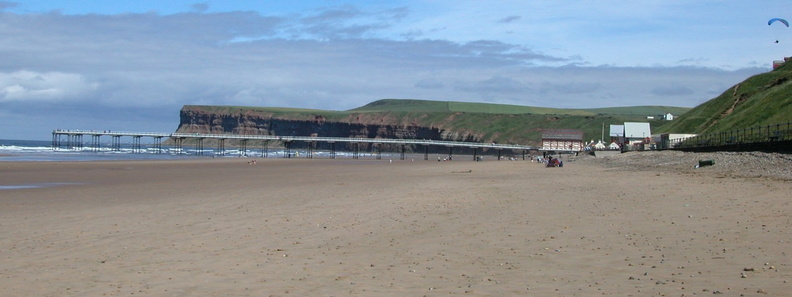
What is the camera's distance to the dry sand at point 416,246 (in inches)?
309

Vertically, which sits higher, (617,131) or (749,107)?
(749,107)

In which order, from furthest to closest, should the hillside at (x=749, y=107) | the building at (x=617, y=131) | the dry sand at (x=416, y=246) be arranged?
the building at (x=617, y=131) < the hillside at (x=749, y=107) < the dry sand at (x=416, y=246)

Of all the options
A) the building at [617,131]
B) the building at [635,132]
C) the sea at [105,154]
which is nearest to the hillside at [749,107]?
the building at [635,132]

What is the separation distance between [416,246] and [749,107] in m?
63.9

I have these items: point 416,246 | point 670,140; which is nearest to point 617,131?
point 670,140

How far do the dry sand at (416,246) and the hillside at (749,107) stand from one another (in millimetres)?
40580

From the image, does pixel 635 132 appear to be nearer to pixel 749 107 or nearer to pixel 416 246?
pixel 749 107

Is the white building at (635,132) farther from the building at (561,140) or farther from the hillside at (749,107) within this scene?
the building at (561,140)

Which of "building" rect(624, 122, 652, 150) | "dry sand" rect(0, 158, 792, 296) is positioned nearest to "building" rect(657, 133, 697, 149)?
"building" rect(624, 122, 652, 150)

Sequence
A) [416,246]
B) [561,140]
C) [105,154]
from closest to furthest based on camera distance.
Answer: [416,246] < [105,154] < [561,140]

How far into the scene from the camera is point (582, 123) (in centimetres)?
17150

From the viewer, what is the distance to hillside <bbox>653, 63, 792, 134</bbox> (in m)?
57.6

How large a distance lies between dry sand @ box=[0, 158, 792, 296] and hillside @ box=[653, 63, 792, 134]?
133 ft

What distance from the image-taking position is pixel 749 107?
219 ft
